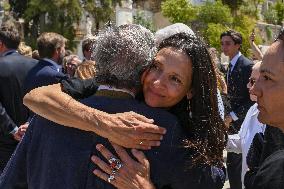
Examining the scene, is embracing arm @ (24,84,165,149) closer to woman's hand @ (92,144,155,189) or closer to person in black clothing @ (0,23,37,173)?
woman's hand @ (92,144,155,189)

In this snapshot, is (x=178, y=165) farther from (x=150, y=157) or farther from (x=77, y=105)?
(x=77, y=105)

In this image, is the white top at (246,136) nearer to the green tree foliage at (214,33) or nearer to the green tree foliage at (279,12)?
the green tree foliage at (214,33)

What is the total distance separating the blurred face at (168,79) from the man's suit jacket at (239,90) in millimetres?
4336

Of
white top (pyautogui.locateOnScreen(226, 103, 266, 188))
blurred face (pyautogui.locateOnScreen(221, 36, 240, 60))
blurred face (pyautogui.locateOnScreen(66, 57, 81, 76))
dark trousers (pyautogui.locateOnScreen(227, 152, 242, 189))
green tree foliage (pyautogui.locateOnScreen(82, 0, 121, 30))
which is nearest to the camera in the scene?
white top (pyautogui.locateOnScreen(226, 103, 266, 188))

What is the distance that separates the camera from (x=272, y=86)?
1.88 meters

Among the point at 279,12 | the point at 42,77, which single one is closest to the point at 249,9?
the point at 279,12

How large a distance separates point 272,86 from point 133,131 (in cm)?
51

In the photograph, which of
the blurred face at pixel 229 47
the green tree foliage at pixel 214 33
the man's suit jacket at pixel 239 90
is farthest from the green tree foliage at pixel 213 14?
the man's suit jacket at pixel 239 90

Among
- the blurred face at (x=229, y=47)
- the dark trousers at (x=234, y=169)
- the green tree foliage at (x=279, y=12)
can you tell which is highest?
the blurred face at (x=229, y=47)

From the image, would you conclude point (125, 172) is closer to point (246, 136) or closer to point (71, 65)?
point (246, 136)

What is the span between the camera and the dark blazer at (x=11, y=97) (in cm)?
475

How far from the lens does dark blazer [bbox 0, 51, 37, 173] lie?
4750 millimetres

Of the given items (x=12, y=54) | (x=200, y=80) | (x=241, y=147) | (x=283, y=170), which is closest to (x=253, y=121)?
(x=241, y=147)

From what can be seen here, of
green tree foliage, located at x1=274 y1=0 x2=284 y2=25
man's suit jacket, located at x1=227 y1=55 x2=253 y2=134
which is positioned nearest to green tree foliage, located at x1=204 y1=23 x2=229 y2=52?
man's suit jacket, located at x1=227 y1=55 x2=253 y2=134
